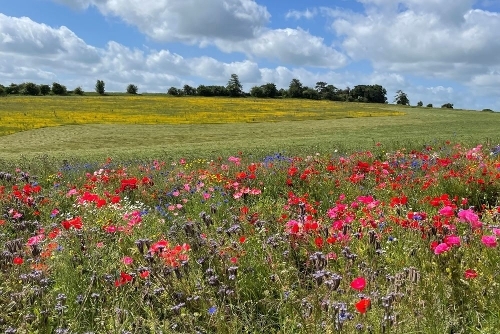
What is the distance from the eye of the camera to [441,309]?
3.06m

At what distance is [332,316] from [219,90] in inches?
3299

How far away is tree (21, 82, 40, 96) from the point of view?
267 feet

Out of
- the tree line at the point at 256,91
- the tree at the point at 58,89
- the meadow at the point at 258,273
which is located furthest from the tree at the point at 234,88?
the meadow at the point at 258,273

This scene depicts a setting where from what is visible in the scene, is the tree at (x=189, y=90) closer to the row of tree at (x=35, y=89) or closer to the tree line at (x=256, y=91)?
the tree line at (x=256, y=91)

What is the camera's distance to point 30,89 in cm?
8206

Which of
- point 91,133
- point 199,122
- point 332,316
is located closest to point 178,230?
point 332,316

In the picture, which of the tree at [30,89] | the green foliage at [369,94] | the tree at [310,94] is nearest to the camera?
the tree at [30,89]

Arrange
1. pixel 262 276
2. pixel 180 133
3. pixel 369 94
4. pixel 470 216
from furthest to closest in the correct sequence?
pixel 369 94
pixel 180 133
pixel 262 276
pixel 470 216

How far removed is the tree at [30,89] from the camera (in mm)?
81438

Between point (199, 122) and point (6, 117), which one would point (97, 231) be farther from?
point (6, 117)

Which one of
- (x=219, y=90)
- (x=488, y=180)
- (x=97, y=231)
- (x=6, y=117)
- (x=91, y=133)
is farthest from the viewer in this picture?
(x=219, y=90)

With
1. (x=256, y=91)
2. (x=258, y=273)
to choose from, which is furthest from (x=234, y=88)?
(x=258, y=273)

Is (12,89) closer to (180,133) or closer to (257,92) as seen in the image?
(257,92)

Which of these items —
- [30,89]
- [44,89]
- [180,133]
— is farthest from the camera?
[44,89]
